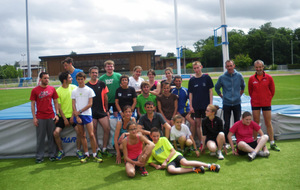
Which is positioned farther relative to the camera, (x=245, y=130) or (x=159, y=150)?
(x=245, y=130)

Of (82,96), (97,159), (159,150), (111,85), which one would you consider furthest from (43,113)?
(159,150)

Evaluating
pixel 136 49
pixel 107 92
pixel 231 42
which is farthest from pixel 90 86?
pixel 231 42

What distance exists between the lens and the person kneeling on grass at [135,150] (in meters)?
3.87

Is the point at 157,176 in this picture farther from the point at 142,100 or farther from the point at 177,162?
the point at 142,100

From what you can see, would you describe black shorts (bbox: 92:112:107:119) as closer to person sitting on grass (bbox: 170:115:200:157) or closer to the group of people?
the group of people

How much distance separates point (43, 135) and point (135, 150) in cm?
198

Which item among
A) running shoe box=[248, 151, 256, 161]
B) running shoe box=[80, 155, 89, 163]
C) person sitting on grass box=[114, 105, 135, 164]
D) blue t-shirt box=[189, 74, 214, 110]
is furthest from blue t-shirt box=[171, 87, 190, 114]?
running shoe box=[80, 155, 89, 163]

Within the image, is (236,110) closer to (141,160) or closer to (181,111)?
(181,111)

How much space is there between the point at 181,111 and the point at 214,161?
1.37m

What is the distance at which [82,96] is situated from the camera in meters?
4.60

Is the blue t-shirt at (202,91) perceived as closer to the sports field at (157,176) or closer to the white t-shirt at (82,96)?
the sports field at (157,176)

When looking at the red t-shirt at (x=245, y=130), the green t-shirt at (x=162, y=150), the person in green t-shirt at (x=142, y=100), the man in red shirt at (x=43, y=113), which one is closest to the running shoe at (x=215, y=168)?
the green t-shirt at (x=162, y=150)

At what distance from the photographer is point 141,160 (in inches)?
153

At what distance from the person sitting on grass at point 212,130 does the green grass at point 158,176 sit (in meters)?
0.28
